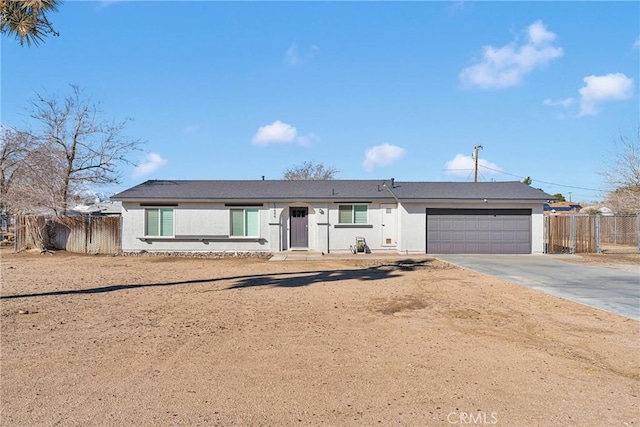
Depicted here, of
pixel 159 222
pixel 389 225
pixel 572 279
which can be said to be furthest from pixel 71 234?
pixel 572 279

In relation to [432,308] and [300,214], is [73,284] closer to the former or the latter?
[432,308]

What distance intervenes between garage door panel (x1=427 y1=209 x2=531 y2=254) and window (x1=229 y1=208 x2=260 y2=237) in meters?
8.95

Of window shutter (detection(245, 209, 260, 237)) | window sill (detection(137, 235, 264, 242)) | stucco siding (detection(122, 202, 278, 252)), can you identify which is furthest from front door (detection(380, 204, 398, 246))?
window shutter (detection(245, 209, 260, 237))

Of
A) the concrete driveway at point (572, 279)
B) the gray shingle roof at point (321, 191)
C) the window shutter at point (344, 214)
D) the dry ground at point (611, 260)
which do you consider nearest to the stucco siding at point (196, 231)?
the gray shingle roof at point (321, 191)

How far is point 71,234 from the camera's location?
23.0 meters

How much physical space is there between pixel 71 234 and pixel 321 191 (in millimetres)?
13702

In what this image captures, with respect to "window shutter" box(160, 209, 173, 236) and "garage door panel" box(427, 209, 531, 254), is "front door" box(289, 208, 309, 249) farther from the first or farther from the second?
"garage door panel" box(427, 209, 531, 254)

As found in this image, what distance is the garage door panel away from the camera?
2191 centimetres

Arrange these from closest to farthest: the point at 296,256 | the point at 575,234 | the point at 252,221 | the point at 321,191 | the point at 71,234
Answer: the point at 296,256 → the point at 252,221 → the point at 575,234 → the point at 71,234 → the point at 321,191

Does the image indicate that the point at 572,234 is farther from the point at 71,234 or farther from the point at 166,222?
the point at 71,234

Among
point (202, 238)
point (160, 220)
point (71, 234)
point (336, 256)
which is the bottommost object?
point (336, 256)

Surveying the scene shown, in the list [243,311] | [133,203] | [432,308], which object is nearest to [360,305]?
[432,308]

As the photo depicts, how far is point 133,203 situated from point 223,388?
19525mm

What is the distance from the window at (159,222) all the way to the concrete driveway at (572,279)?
44.9 ft
